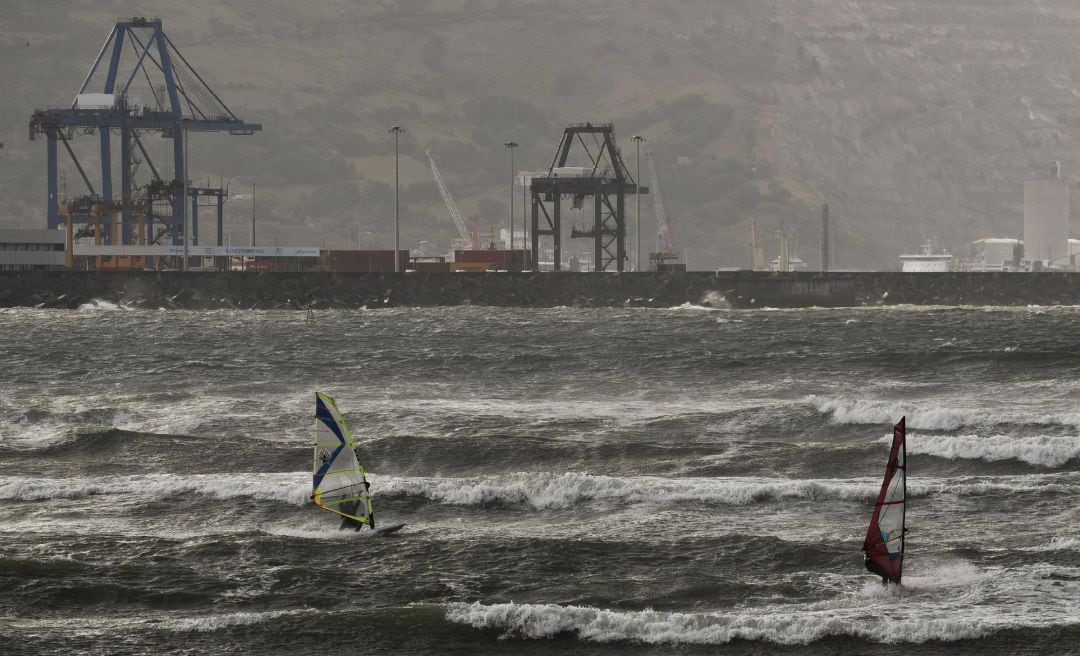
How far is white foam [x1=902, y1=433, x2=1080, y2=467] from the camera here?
2831cm

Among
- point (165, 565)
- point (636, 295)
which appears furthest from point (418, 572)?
point (636, 295)

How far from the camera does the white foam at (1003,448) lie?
28.3 meters

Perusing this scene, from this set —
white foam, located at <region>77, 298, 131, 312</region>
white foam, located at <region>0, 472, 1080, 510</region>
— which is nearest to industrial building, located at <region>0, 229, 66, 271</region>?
white foam, located at <region>77, 298, 131, 312</region>

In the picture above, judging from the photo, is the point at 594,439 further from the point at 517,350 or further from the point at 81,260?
the point at 81,260

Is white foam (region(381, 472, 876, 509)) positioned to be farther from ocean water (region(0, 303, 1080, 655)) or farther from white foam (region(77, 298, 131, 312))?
white foam (region(77, 298, 131, 312))

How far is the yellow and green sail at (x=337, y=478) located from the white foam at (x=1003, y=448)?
A: 12.6 m

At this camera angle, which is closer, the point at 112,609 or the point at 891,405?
the point at 112,609

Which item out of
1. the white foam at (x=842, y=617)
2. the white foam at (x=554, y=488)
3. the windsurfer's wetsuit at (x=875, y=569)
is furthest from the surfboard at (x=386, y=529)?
the windsurfer's wetsuit at (x=875, y=569)

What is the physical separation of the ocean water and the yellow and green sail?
20.5 inches

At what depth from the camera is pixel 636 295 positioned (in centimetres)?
10062

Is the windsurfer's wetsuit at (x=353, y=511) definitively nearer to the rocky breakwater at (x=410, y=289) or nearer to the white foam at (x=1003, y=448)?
the white foam at (x=1003, y=448)

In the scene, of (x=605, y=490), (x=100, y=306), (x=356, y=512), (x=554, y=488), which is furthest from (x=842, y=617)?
(x=100, y=306)

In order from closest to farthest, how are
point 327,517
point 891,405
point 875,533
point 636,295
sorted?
1. point 875,533
2. point 327,517
3. point 891,405
4. point 636,295

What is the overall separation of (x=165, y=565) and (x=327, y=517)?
3885 millimetres
